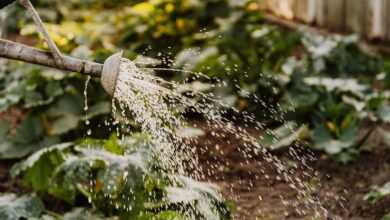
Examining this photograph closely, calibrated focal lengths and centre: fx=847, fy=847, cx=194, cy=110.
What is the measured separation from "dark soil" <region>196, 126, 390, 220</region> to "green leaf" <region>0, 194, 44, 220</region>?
81cm

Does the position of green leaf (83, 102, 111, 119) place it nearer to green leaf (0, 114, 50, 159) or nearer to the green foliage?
→ green leaf (0, 114, 50, 159)

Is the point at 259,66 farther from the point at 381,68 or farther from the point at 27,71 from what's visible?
the point at 27,71

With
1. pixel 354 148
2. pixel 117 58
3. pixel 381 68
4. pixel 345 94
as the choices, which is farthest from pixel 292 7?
pixel 117 58

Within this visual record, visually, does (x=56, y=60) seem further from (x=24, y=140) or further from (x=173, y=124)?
(x=24, y=140)

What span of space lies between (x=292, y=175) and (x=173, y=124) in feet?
2.03

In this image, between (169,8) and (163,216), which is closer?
(163,216)

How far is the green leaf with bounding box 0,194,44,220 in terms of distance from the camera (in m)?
3.12

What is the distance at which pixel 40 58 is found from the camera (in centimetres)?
241

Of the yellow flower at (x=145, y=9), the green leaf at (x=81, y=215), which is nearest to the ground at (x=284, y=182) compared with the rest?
the green leaf at (x=81, y=215)

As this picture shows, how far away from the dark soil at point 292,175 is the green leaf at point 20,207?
0.81 metres

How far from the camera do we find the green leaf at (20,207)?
3.12m

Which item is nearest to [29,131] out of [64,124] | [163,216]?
[64,124]

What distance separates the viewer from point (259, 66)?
5.29 metres

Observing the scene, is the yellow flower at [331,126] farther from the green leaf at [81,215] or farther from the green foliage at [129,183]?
the green leaf at [81,215]
